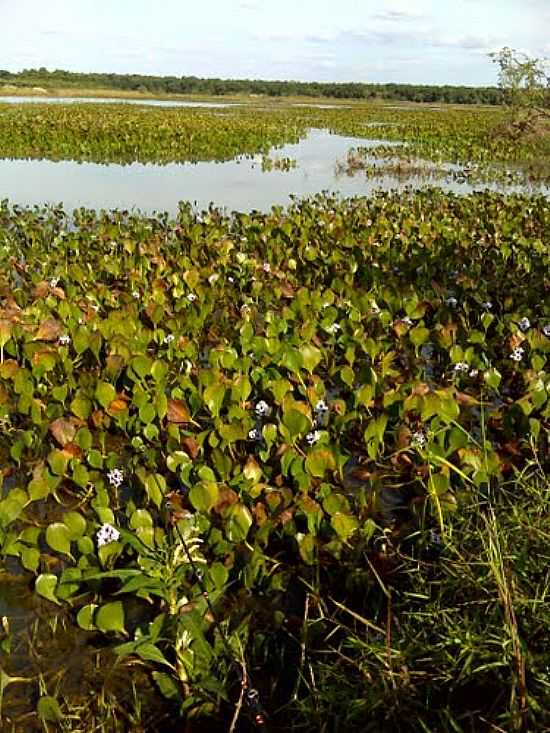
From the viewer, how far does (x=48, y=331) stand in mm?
3988

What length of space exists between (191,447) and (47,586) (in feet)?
3.15

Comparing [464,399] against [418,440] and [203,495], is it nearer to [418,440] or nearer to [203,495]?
[418,440]

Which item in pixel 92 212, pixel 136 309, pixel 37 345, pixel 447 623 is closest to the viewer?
pixel 447 623

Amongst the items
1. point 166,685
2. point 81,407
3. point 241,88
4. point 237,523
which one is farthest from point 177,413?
point 241,88

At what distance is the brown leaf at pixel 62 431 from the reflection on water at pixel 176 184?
6.85 m

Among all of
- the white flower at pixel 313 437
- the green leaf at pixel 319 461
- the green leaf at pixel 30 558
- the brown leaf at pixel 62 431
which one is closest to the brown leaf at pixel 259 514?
the green leaf at pixel 319 461

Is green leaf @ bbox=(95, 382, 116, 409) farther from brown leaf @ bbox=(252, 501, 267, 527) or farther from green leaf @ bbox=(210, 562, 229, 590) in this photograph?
green leaf @ bbox=(210, 562, 229, 590)

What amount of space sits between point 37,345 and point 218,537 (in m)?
1.78

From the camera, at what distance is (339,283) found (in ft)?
16.8

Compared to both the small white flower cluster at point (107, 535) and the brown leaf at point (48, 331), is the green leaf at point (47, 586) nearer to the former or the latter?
the small white flower cluster at point (107, 535)

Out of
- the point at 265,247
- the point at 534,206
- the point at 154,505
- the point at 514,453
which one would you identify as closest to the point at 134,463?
the point at 154,505

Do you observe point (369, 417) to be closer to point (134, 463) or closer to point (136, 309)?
point (134, 463)

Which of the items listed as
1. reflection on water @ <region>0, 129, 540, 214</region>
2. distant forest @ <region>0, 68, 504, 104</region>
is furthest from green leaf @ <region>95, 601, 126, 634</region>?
distant forest @ <region>0, 68, 504, 104</region>

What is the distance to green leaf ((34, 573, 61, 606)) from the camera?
217cm
